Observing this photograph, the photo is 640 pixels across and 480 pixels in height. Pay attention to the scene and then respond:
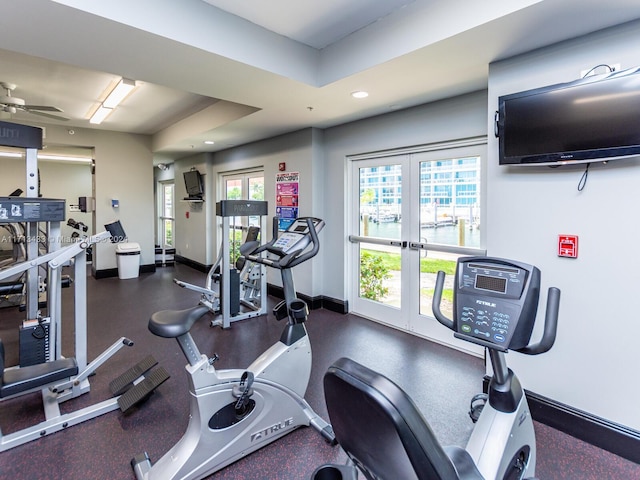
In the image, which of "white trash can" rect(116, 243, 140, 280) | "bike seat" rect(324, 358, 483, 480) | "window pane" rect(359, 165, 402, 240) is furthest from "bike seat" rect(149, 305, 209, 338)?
"white trash can" rect(116, 243, 140, 280)

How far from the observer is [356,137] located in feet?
14.4

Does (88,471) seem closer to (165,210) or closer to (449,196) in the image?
(449,196)

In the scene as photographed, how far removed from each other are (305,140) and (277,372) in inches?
139

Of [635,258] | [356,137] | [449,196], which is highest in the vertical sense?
[356,137]

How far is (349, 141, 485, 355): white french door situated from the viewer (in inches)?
137

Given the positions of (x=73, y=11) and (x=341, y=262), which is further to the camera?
(x=341, y=262)

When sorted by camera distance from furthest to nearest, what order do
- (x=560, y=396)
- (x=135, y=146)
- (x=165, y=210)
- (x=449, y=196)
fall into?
1. (x=165, y=210)
2. (x=135, y=146)
3. (x=449, y=196)
4. (x=560, y=396)

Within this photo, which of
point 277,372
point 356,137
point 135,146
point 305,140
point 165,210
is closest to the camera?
point 277,372

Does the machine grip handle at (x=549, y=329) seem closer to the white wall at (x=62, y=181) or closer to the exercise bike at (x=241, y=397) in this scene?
the exercise bike at (x=241, y=397)

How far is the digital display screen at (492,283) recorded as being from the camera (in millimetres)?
1448

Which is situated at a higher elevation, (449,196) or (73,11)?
(73,11)

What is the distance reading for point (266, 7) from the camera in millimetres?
2391

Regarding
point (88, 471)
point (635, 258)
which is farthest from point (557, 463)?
point (88, 471)

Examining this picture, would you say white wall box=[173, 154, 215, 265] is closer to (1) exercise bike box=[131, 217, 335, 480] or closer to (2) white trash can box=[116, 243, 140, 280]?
(2) white trash can box=[116, 243, 140, 280]
